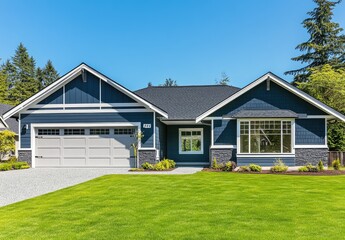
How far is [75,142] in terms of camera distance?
63.0 ft

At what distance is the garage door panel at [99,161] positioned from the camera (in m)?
18.9

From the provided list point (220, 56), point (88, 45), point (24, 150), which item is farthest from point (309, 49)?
point (24, 150)

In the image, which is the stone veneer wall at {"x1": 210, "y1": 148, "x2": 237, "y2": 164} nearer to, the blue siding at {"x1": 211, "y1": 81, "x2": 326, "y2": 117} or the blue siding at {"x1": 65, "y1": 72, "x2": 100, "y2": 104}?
the blue siding at {"x1": 211, "y1": 81, "x2": 326, "y2": 117}

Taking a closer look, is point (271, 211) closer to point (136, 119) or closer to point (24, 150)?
point (136, 119)

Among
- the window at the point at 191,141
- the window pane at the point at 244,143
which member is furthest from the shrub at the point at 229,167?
the window at the point at 191,141

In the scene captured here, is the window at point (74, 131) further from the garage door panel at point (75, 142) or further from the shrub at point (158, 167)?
the shrub at point (158, 167)

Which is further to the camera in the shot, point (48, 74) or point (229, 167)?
point (48, 74)

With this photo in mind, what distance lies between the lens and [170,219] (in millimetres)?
6641

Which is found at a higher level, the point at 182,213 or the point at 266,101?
the point at 266,101

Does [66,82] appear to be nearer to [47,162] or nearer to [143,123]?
[47,162]

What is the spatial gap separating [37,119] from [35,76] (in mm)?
50107

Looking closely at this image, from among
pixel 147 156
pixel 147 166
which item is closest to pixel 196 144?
pixel 147 156

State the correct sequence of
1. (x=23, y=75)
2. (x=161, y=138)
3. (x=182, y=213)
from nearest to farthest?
(x=182, y=213), (x=161, y=138), (x=23, y=75)

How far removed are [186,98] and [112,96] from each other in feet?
21.0
